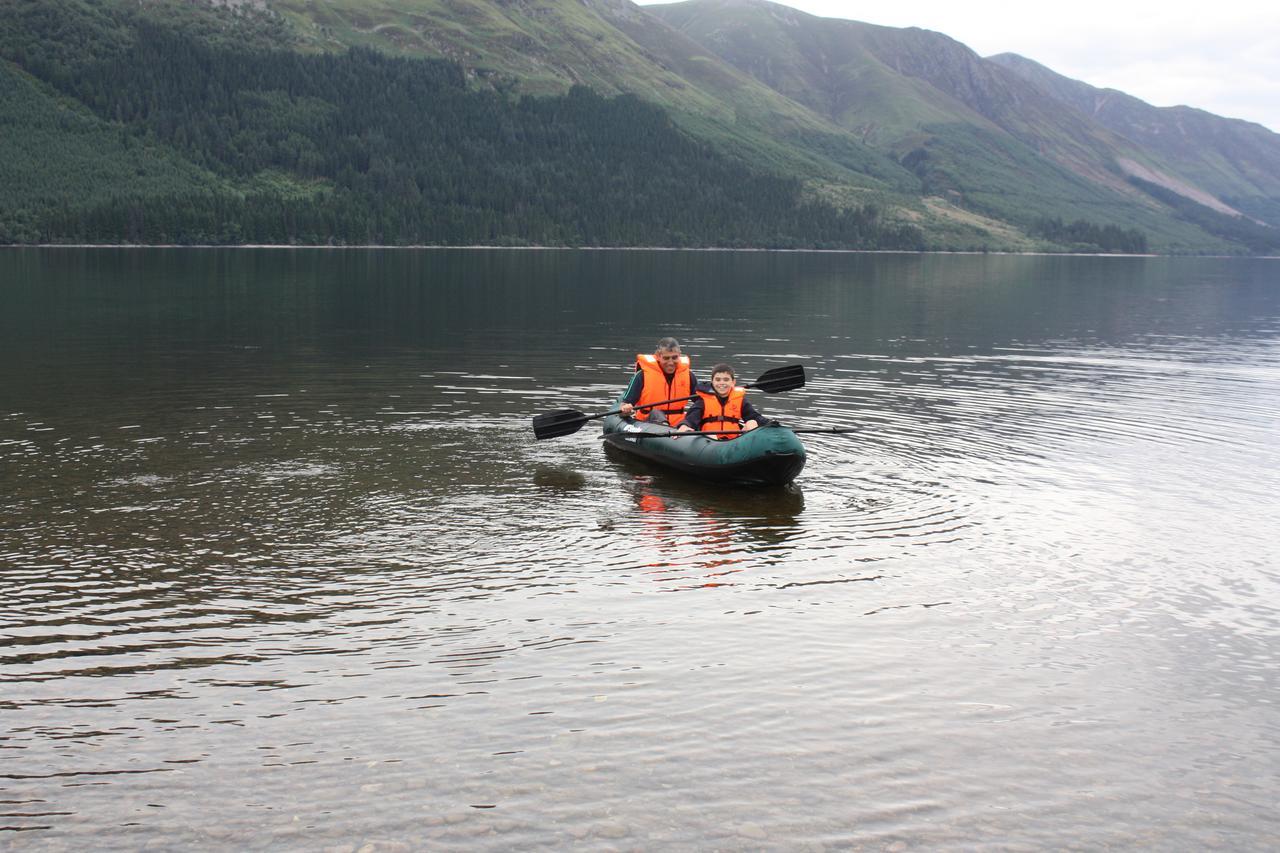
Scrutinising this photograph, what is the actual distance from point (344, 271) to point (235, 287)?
32.6 meters

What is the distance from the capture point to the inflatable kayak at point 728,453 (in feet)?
70.9

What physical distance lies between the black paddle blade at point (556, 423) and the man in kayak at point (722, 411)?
2.63 m

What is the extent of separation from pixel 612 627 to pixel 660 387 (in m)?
13.0

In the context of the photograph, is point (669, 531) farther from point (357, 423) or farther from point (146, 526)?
point (357, 423)

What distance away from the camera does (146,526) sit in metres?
18.2

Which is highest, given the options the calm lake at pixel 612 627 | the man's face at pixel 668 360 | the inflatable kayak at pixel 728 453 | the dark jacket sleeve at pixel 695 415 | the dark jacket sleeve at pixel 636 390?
the man's face at pixel 668 360

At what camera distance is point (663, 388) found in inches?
1050

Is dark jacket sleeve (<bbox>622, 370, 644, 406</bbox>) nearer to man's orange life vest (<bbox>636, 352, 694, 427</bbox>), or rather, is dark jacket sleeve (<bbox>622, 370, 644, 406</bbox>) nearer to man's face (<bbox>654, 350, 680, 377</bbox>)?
man's orange life vest (<bbox>636, 352, 694, 427</bbox>)

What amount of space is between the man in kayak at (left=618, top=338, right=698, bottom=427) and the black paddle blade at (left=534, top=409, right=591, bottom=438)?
107 cm

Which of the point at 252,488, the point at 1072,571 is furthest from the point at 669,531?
the point at 252,488

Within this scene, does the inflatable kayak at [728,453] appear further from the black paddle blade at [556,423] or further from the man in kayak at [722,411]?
the black paddle blade at [556,423]

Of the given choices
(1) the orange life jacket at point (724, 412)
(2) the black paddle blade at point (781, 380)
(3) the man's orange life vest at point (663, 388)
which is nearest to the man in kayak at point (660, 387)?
(3) the man's orange life vest at point (663, 388)

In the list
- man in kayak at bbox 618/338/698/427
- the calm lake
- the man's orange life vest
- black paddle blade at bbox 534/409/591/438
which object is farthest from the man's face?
the calm lake

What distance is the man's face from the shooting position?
84.3 feet
